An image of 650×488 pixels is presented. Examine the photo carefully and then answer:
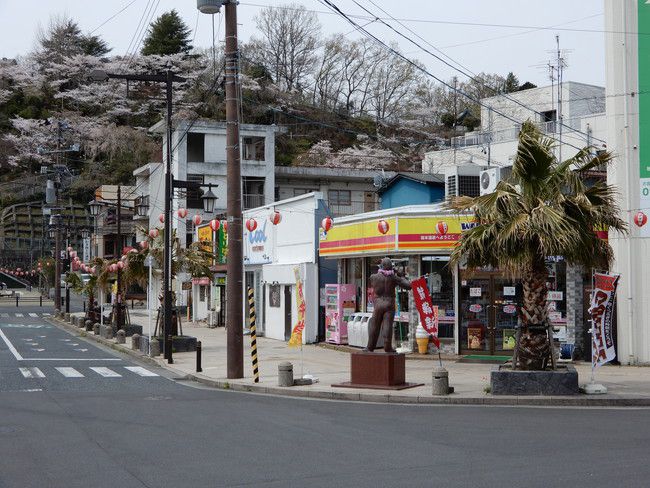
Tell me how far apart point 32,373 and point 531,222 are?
545 inches

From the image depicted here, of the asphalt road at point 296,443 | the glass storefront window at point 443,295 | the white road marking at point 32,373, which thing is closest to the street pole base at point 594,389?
the asphalt road at point 296,443

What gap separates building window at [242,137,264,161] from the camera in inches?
2365

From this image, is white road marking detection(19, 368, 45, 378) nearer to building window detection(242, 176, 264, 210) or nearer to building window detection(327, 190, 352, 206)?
building window detection(242, 176, 264, 210)

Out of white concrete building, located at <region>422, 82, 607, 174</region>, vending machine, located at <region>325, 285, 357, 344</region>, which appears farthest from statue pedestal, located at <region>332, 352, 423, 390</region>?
white concrete building, located at <region>422, 82, 607, 174</region>

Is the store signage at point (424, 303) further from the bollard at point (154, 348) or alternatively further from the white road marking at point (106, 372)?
the bollard at point (154, 348)

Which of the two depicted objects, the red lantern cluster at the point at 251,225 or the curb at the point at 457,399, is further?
the red lantern cluster at the point at 251,225

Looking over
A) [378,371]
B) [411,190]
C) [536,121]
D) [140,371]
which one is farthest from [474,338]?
[536,121]

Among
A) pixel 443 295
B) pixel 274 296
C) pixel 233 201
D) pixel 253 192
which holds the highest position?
pixel 253 192

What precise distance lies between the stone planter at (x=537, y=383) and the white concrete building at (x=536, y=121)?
84.2ft

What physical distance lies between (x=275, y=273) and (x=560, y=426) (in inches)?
840

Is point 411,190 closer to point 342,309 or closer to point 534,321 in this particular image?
point 342,309

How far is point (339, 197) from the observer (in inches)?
2399

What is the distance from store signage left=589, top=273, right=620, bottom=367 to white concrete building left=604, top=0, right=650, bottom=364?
546cm

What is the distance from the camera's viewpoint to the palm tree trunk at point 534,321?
54.4 feet
